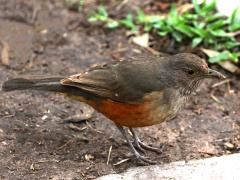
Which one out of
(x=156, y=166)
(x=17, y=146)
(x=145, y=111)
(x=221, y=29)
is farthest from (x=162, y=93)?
(x=221, y=29)

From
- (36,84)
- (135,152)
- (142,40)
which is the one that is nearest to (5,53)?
(36,84)

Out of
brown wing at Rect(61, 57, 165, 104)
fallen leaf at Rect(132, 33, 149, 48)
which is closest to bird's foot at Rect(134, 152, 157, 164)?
brown wing at Rect(61, 57, 165, 104)

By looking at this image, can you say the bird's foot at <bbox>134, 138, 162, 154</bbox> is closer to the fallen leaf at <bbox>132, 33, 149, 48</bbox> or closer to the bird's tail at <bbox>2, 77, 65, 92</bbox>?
the bird's tail at <bbox>2, 77, 65, 92</bbox>

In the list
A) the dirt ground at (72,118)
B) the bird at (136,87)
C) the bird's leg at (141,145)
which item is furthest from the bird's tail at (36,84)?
the bird's leg at (141,145)

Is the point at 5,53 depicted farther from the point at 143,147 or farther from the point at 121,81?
the point at 143,147

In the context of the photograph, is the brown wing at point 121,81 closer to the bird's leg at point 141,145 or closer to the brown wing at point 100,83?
the brown wing at point 100,83

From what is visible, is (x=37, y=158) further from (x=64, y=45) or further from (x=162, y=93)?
(x=64, y=45)
